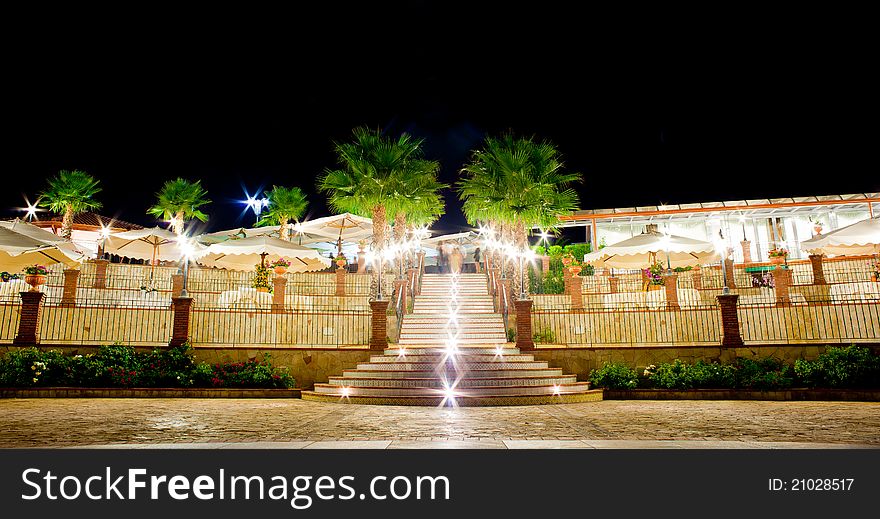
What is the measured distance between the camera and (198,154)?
3675cm

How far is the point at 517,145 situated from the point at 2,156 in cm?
3897

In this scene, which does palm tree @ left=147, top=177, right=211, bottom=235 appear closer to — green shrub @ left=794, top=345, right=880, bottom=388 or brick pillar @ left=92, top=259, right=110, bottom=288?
brick pillar @ left=92, top=259, right=110, bottom=288

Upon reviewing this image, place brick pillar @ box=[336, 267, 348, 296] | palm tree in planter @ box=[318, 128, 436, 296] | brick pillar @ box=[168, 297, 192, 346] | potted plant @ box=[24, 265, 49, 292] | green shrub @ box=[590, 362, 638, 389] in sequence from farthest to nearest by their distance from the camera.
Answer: brick pillar @ box=[336, 267, 348, 296]
palm tree in planter @ box=[318, 128, 436, 296]
potted plant @ box=[24, 265, 49, 292]
brick pillar @ box=[168, 297, 192, 346]
green shrub @ box=[590, 362, 638, 389]

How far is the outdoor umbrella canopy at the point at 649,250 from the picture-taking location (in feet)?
55.7

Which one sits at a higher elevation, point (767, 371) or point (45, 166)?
point (45, 166)

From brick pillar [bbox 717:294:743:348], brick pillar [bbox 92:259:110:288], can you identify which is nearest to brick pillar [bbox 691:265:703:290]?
brick pillar [bbox 717:294:743:348]

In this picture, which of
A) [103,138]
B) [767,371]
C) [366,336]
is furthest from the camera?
[103,138]

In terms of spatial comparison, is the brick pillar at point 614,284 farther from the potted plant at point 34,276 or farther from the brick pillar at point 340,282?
the potted plant at point 34,276

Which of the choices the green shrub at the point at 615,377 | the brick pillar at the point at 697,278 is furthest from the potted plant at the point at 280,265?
the brick pillar at the point at 697,278

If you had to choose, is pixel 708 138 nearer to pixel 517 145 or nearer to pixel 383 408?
pixel 517 145

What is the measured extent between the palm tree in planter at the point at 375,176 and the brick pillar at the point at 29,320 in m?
8.78

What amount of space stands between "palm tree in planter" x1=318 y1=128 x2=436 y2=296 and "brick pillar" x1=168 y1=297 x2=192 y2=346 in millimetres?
5906

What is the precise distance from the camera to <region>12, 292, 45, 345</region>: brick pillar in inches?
494

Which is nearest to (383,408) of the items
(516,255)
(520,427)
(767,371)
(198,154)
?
(520,427)
